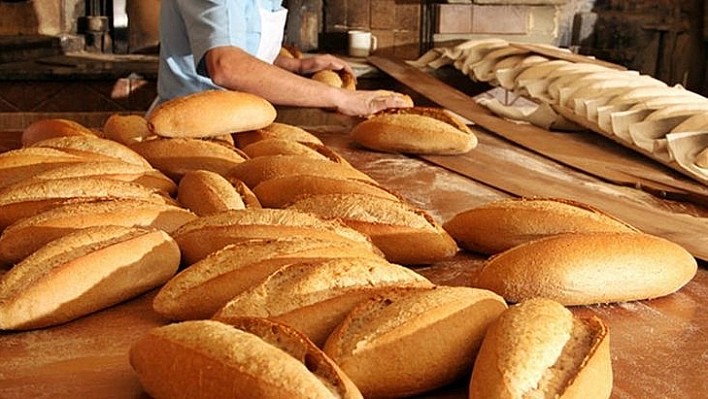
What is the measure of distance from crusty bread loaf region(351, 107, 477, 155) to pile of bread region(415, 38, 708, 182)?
47 cm

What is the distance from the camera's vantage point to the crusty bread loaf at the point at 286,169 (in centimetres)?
169

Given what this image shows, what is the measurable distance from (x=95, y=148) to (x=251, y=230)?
0.69 meters

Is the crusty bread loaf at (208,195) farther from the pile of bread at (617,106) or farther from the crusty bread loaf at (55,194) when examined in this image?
the pile of bread at (617,106)

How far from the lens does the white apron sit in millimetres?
3436

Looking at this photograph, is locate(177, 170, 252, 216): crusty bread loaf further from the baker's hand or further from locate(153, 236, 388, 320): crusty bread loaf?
the baker's hand

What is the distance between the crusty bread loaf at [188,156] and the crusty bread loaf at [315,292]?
805mm

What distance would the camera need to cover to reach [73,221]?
4.36 feet

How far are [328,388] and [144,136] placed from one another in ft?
5.01

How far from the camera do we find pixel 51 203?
1.45 metres

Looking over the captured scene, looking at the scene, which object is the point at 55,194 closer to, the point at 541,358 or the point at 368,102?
the point at 541,358

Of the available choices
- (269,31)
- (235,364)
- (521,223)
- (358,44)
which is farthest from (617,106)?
(358,44)

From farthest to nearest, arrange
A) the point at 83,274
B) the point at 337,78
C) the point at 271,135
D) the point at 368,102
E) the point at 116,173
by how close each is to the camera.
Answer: the point at 337,78 < the point at 368,102 < the point at 271,135 < the point at 116,173 < the point at 83,274

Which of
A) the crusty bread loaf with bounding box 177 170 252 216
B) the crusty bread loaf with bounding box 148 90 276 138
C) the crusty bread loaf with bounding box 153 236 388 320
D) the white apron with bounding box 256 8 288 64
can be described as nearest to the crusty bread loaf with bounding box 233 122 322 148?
the crusty bread loaf with bounding box 148 90 276 138

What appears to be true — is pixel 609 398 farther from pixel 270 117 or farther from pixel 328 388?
pixel 270 117
